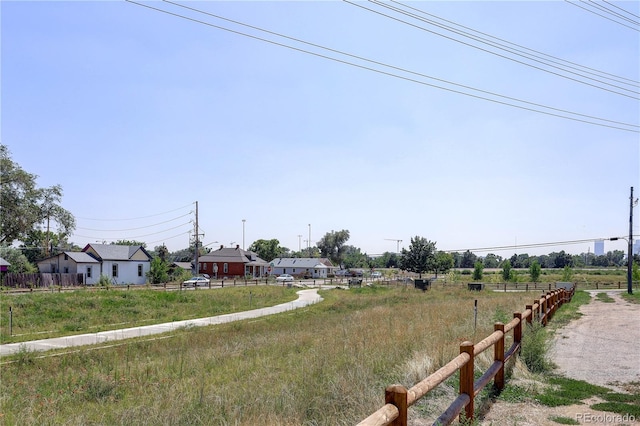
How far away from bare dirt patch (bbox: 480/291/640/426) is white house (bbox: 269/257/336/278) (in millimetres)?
85855

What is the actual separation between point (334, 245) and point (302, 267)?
4085cm

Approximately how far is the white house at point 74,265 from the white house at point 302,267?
4970 cm

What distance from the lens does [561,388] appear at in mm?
8258

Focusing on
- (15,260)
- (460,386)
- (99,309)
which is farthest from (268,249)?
(460,386)

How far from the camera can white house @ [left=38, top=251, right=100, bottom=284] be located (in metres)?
55.5

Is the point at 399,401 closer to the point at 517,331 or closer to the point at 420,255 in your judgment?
the point at 517,331

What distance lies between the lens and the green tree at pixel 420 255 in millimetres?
81312

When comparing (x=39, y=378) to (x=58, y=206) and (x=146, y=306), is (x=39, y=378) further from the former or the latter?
→ (x=58, y=206)

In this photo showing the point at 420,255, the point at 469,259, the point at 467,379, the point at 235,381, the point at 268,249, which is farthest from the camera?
the point at 469,259

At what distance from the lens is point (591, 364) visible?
34.1 ft

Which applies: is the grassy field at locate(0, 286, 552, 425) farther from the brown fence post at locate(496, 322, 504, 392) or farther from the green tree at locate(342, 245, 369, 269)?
the green tree at locate(342, 245, 369, 269)

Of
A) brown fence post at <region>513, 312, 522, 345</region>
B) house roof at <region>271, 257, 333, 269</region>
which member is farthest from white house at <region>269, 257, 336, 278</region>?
brown fence post at <region>513, 312, 522, 345</region>

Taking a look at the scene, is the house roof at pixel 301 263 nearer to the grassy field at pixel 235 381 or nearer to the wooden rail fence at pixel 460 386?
the grassy field at pixel 235 381

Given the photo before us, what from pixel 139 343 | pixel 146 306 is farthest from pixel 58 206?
pixel 139 343
